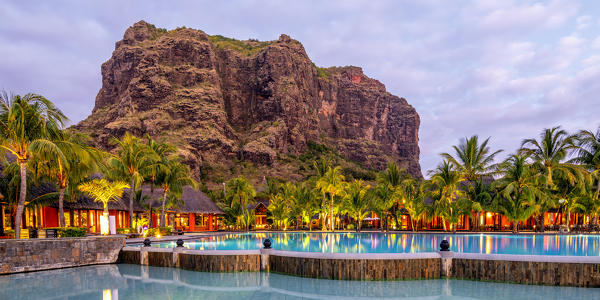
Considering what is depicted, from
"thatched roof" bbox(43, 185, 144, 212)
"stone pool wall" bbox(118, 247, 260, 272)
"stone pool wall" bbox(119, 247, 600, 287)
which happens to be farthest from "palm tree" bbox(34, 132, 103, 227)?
"stone pool wall" bbox(119, 247, 600, 287)

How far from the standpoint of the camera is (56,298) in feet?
34.0

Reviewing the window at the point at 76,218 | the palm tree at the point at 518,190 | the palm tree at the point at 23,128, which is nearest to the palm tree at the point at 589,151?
the palm tree at the point at 518,190

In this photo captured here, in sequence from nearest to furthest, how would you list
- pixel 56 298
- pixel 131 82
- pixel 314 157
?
pixel 56 298, pixel 131 82, pixel 314 157

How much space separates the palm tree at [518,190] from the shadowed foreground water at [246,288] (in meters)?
20.3

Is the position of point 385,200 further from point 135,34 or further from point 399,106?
point 399,106

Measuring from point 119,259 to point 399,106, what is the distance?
14426 cm

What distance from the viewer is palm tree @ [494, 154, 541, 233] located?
28.2 meters

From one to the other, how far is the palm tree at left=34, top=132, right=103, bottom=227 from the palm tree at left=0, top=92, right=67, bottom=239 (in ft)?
1.54

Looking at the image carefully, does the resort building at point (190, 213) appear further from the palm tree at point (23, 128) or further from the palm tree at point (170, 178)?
the palm tree at point (23, 128)

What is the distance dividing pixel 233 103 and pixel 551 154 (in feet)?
286

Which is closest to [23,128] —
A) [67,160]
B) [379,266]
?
[67,160]

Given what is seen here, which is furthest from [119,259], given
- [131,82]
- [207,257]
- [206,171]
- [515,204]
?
[131,82]

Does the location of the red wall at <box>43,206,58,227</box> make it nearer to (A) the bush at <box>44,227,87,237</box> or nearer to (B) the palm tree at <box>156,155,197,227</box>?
(B) the palm tree at <box>156,155,197,227</box>

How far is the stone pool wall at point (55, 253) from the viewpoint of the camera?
45.6 ft
